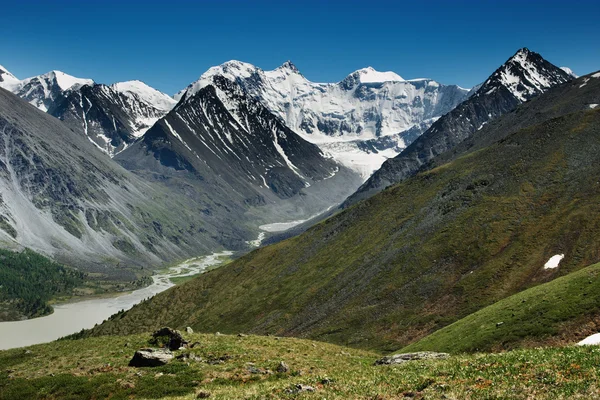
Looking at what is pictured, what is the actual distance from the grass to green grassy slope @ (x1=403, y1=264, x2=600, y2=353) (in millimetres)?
13947

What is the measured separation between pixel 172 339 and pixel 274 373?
Answer: 15051 mm

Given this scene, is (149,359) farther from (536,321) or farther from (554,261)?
(554,261)

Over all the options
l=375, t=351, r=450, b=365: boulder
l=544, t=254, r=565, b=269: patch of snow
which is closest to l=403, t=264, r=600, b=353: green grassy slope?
l=375, t=351, r=450, b=365: boulder

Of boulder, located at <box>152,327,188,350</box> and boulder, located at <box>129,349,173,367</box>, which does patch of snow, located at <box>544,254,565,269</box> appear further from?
boulder, located at <box>129,349,173,367</box>

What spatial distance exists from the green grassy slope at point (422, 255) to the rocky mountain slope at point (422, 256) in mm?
401

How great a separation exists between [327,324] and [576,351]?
79.1 m

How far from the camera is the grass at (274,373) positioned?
21.8 meters

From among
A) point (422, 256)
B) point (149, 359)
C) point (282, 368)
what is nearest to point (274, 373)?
point (282, 368)

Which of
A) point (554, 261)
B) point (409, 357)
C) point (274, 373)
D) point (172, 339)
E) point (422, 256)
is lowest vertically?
point (554, 261)

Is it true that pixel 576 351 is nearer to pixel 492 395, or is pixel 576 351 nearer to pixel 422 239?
pixel 492 395

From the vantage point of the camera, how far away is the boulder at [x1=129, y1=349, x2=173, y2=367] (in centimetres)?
3966

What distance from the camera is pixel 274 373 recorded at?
118 feet

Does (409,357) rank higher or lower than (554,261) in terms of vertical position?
higher

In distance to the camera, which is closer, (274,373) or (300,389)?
(300,389)
